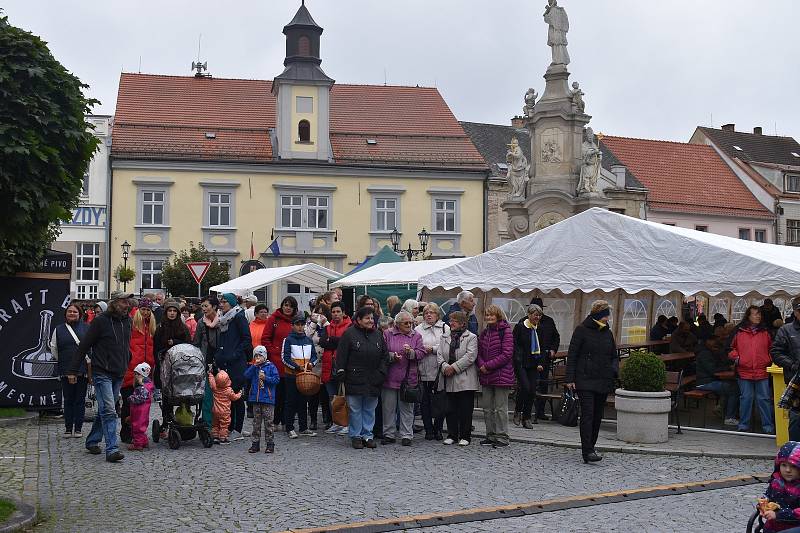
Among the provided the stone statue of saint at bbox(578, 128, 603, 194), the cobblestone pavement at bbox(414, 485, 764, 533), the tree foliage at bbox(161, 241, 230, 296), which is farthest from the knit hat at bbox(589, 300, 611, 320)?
the tree foliage at bbox(161, 241, 230, 296)

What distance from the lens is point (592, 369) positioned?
11430 mm

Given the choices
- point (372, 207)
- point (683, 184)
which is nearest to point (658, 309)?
point (372, 207)

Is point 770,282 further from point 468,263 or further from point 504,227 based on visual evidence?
point 504,227

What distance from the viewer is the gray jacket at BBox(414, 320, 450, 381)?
13.1 metres

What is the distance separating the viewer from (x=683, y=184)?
53750 mm

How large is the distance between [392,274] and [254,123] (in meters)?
22.5

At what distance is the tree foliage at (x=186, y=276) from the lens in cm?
3731

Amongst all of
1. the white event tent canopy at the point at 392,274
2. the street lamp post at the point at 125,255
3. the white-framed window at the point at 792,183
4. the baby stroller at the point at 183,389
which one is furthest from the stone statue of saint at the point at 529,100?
the white-framed window at the point at 792,183

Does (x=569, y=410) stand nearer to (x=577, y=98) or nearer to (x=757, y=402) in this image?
(x=757, y=402)

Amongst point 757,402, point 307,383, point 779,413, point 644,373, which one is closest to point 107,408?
point 307,383

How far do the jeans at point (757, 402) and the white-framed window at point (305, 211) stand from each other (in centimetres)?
3041

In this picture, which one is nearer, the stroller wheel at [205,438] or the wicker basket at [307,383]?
the stroller wheel at [205,438]

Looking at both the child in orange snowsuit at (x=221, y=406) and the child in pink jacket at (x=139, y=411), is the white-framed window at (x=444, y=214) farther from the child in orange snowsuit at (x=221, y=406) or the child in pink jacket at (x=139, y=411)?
the child in pink jacket at (x=139, y=411)

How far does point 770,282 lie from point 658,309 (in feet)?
30.8
